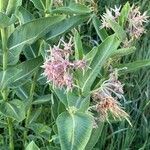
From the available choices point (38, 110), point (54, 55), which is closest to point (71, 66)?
point (54, 55)

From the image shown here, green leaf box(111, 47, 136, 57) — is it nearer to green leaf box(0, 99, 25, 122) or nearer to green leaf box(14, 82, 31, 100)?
green leaf box(0, 99, 25, 122)

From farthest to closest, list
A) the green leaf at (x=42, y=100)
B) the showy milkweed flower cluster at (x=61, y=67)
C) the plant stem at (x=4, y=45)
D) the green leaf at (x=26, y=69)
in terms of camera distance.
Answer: the green leaf at (x=42, y=100) < the green leaf at (x=26, y=69) < the plant stem at (x=4, y=45) < the showy milkweed flower cluster at (x=61, y=67)

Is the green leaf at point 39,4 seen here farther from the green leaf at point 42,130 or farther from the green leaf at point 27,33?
the green leaf at point 42,130

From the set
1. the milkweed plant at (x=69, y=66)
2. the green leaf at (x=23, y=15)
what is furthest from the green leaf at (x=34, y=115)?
the green leaf at (x=23, y=15)

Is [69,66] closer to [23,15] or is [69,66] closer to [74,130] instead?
[74,130]

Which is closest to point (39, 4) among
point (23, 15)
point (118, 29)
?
point (23, 15)

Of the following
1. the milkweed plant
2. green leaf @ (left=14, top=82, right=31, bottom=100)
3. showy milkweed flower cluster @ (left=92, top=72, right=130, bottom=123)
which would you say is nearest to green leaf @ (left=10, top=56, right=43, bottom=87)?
the milkweed plant
